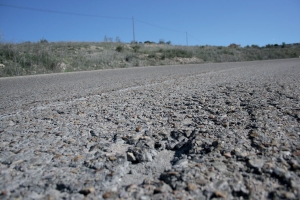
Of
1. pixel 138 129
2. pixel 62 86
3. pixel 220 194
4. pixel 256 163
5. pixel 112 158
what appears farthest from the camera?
pixel 62 86

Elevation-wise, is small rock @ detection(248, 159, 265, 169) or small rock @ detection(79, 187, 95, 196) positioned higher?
small rock @ detection(248, 159, 265, 169)

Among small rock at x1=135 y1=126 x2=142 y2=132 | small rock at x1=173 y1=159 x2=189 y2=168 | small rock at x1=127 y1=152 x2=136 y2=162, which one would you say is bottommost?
small rock at x1=173 y1=159 x2=189 y2=168

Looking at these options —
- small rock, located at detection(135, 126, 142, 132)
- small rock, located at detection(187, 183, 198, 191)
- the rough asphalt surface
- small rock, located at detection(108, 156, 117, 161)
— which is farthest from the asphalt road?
small rock, located at detection(187, 183, 198, 191)

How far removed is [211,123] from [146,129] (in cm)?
47

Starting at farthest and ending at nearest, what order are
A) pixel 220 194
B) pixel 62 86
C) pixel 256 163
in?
pixel 62 86
pixel 256 163
pixel 220 194

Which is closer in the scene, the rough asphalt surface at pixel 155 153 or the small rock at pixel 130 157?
the rough asphalt surface at pixel 155 153

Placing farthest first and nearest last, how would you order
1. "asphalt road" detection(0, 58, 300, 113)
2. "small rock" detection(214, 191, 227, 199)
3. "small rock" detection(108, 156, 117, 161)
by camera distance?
1. "asphalt road" detection(0, 58, 300, 113)
2. "small rock" detection(108, 156, 117, 161)
3. "small rock" detection(214, 191, 227, 199)

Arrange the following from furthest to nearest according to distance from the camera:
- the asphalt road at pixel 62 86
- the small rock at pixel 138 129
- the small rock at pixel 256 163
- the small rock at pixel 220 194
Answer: the asphalt road at pixel 62 86 → the small rock at pixel 138 129 → the small rock at pixel 256 163 → the small rock at pixel 220 194

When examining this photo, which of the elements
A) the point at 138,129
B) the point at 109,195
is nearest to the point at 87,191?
the point at 109,195

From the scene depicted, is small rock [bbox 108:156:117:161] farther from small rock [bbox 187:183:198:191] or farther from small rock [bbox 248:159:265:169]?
small rock [bbox 248:159:265:169]

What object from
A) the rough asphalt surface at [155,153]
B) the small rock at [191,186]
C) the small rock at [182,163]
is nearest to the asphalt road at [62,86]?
the rough asphalt surface at [155,153]

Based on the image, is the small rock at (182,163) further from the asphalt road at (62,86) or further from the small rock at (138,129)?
the asphalt road at (62,86)

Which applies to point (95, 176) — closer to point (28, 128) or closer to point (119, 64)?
point (28, 128)

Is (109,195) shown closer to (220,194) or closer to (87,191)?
(87,191)
